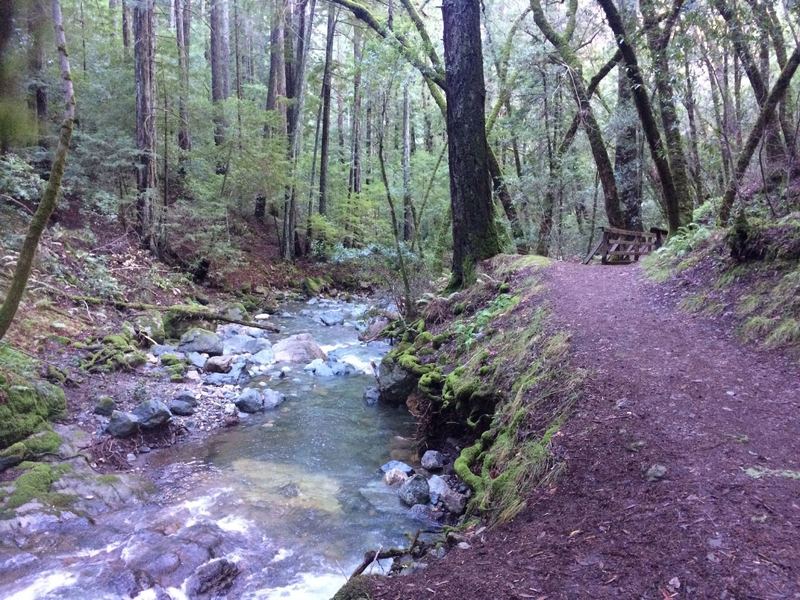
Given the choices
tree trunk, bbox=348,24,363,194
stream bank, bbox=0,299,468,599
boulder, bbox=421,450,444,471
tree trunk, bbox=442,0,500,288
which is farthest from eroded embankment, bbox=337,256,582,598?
tree trunk, bbox=348,24,363,194

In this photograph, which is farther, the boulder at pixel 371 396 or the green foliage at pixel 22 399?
the boulder at pixel 371 396

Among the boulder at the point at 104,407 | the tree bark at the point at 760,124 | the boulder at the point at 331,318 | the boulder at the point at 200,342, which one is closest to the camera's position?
the boulder at the point at 104,407

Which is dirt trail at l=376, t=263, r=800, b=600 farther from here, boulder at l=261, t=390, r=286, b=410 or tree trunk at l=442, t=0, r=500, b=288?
boulder at l=261, t=390, r=286, b=410

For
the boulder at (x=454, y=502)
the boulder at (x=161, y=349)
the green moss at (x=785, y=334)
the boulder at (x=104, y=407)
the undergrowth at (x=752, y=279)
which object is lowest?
the boulder at (x=454, y=502)

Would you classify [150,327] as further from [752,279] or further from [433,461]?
[752,279]

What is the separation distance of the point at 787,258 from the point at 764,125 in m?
3.17

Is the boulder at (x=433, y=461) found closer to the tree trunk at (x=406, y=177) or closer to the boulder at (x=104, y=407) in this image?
the boulder at (x=104, y=407)

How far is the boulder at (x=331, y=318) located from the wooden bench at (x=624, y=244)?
21.8 ft

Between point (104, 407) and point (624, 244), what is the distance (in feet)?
37.3

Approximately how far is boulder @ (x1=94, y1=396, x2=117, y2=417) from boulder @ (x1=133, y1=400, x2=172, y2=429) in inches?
12.3

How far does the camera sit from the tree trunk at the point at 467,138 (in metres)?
9.02

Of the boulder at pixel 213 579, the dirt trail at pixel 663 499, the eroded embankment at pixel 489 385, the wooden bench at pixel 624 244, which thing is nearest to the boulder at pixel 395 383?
the eroded embankment at pixel 489 385

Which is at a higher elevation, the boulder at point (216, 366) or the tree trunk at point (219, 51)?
the tree trunk at point (219, 51)

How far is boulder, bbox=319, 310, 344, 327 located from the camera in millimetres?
14629
